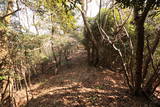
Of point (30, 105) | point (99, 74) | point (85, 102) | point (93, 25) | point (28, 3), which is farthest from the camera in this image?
point (93, 25)

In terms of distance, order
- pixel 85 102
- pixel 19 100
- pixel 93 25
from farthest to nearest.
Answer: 1. pixel 93 25
2. pixel 19 100
3. pixel 85 102

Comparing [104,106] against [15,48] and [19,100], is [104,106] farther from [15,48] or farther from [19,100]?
[19,100]

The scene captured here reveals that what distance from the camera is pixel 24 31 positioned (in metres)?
4.23

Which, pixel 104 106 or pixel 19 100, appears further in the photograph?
pixel 19 100

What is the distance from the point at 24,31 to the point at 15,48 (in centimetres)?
87


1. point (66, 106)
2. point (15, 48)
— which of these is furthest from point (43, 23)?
point (66, 106)

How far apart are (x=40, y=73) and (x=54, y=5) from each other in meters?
9.96

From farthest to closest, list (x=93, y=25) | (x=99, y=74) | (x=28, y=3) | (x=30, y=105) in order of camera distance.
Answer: (x=93, y=25) → (x=99, y=74) → (x=30, y=105) → (x=28, y=3)

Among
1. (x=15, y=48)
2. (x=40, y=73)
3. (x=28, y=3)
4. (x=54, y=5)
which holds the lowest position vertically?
(x=40, y=73)

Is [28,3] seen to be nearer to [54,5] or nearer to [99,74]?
[54,5]

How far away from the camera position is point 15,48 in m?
3.82

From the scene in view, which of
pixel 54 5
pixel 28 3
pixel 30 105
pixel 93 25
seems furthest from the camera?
pixel 93 25

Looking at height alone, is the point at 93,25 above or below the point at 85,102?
above

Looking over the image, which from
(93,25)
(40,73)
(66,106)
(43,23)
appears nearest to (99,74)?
(66,106)
